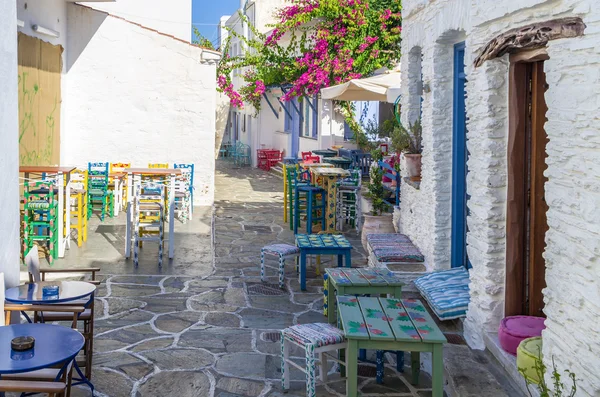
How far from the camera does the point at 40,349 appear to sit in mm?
4066

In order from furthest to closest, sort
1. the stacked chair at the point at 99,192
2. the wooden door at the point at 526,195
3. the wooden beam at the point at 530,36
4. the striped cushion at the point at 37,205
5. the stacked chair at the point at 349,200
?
the stacked chair at the point at 99,192, the stacked chair at the point at 349,200, the striped cushion at the point at 37,205, the wooden door at the point at 526,195, the wooden beam at the point at 530,36

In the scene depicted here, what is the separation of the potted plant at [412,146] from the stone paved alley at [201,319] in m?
1.73

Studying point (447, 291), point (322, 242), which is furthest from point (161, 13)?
point (447, 291)

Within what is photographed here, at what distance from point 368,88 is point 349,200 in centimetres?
216

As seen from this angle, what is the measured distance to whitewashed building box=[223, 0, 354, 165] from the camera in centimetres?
1966

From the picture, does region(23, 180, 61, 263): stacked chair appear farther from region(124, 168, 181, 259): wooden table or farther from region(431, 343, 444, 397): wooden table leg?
region(431, 343, 444, 397): wooden table leg

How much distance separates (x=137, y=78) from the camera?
15.1m

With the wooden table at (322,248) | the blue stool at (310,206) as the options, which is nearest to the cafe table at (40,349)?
the wooden table at (322,248)

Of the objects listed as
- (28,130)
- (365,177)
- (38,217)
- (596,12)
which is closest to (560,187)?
(596,12)

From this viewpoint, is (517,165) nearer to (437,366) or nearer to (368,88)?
(437,366)

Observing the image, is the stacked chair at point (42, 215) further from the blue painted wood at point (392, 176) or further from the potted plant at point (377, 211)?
the blue painted wood at point (392, 176)

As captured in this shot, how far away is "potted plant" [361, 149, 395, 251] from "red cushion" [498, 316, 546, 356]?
16.5 ft

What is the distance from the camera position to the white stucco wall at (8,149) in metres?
5.50

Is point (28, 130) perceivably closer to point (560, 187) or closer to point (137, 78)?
point (137, 78)
